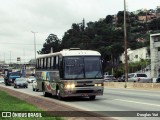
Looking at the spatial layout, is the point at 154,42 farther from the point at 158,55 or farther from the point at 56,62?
the point at 56,62

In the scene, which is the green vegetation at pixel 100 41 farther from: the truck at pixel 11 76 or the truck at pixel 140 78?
the truck at pixel 140 78

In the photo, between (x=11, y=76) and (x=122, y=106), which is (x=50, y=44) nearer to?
(x=11, y=76)

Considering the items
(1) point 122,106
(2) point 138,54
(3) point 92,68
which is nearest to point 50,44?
(2) point 138,54

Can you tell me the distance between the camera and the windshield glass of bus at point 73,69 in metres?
25.4

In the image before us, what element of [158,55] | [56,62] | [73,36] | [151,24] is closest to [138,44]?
[73,36]

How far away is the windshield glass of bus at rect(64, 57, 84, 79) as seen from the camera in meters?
25.4

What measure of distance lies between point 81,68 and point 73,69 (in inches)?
19.0

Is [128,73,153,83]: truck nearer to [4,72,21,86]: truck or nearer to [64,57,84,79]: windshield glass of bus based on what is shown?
[4,72,21,86]: truck

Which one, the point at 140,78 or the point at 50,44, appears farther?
the point at 50,44

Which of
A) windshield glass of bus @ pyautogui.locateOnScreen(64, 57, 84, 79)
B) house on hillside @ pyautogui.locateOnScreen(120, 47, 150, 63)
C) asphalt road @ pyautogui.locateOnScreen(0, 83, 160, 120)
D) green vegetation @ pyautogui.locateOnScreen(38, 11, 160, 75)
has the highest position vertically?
green vegetation @ pyautogui.locateOnScreen(38, 11, 160, 75)

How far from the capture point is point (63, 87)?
1003 inches

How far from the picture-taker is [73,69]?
25594 mm


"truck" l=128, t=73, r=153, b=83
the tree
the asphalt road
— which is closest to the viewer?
the asphalt road

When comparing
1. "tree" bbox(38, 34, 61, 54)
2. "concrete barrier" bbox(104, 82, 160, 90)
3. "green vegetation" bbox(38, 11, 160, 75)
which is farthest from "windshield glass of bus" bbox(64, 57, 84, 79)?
"tree" bbox(38, 34, 61, 54)
